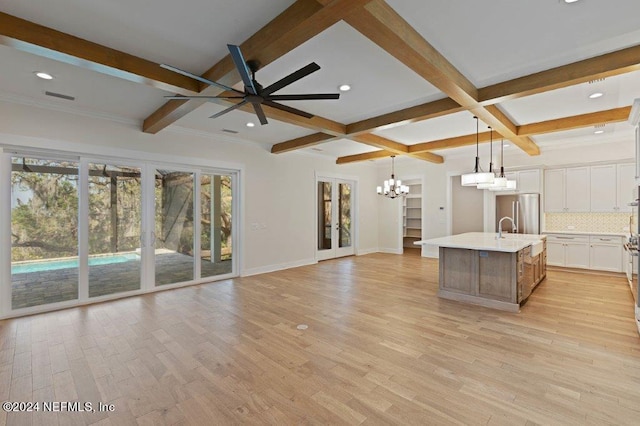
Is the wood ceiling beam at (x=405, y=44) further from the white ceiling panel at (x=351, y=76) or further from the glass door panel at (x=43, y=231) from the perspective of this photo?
the glass door panel at (x=43, y=231)

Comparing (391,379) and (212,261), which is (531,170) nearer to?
(391,379)

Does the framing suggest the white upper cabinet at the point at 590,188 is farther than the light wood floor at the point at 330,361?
Yes

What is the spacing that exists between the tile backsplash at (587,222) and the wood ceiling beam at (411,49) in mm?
4543

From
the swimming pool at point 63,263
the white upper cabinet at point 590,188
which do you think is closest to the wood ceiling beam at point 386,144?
the white upper cabinet at point 590,188

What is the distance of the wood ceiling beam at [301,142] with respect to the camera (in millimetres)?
5674

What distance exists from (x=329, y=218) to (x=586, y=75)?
6.08 meters

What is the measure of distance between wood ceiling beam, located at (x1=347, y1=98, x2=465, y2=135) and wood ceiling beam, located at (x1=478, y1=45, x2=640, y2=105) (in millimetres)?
394

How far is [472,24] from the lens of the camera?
239 cm

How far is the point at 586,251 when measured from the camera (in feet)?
19.8

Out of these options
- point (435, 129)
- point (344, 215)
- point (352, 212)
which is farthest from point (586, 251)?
point (344, 215)

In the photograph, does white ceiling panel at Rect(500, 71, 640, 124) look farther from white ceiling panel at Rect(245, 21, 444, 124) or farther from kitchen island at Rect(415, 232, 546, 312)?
kitchen island at Rect(415, 232, 546, 312)

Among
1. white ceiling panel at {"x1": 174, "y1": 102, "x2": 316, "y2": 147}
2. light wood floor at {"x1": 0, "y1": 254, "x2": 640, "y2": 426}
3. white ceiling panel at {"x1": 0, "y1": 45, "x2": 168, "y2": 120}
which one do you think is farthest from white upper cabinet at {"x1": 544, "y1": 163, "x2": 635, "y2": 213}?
white ceiling panel at {"x1": 0, "y1": 45, "x2": 168, "y2": 120}

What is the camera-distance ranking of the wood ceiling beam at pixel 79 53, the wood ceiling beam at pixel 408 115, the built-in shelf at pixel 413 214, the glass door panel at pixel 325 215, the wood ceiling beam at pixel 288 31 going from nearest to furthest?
the wood ceiling beam at pixel 288 31
the wood ceiling beam at pixel 79 53
the wood ceiling beam at pixel 408 115
the glass door panel at pixel 325 215
the built-in shelf at pixel 413 214

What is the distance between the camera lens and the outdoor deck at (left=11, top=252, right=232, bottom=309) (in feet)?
13.2
